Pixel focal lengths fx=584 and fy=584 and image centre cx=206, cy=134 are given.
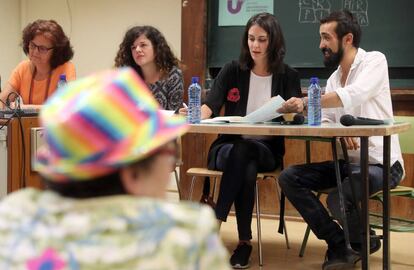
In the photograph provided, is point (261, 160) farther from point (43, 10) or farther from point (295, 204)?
point (43, 10)

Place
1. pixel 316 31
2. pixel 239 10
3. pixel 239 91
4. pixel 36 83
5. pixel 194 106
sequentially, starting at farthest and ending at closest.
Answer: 1. pixel 239 10
2. pixel 316 31
3. pixel 36 83
4. pixel 239 91
5. pixel 194 106

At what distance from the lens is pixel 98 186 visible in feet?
2.16

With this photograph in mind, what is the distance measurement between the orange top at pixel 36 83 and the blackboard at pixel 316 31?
1.08 meters

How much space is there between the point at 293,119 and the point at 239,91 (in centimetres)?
59

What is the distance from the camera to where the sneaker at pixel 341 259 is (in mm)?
2504

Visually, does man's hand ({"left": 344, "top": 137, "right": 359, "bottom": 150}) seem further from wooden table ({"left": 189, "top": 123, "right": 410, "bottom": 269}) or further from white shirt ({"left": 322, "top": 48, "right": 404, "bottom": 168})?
wooden table ({"left": 189, "top": 123, "right": 410, "bottom": 269})

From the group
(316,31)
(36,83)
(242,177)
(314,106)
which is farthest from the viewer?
(316,31)

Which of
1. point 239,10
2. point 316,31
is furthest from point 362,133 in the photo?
point 239,10

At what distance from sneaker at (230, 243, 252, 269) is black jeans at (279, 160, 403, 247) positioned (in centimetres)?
31

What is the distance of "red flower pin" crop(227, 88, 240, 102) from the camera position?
2904mm

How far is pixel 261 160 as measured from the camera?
8.80 ft

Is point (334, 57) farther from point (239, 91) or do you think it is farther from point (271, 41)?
point (239, 91)

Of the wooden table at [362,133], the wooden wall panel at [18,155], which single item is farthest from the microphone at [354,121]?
the wooden wall panel at [18,155]

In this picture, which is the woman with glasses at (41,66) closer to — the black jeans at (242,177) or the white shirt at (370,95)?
the black jeans at (242,177)
